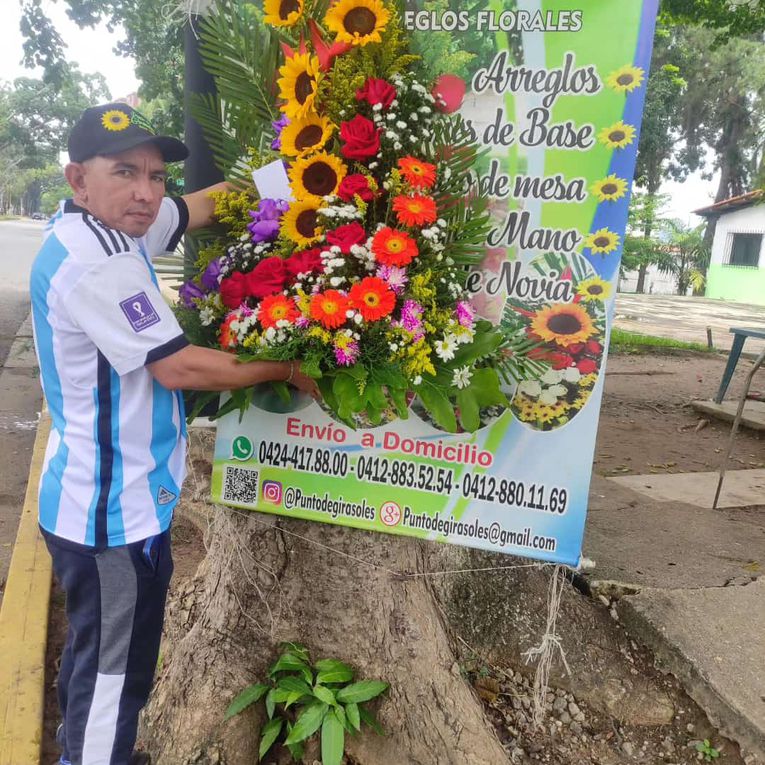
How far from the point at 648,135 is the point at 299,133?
1625cm

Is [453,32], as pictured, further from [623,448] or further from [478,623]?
[623,448]

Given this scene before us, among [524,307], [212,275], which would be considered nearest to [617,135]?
[524,307]

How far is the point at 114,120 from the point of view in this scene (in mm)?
1828

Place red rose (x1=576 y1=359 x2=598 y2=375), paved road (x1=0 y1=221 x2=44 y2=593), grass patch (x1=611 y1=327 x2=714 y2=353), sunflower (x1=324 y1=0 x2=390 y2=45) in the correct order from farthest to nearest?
grass patch (x1=611 y1=327 x2=714 y2=353), paved road (x1=0 y1=221 x2=44 y2=593), red rose (x1=576 y1=359 x2=598 y2=375), sunflower (x1=324 y1=0 x2=390 y2=45)

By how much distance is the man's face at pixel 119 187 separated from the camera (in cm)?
184

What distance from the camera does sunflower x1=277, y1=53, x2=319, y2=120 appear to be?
1.90 m

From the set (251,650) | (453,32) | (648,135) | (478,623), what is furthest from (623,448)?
(648,135)

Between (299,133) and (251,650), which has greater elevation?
(299,133)

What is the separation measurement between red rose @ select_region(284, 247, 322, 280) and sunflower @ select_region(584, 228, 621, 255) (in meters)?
0.74

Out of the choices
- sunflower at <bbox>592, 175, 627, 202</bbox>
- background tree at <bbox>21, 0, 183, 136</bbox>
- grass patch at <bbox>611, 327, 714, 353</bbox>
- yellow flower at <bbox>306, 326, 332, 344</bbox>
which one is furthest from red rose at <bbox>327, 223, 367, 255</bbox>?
grass patch at <bbox>611, 327, 714, 353</bbox>

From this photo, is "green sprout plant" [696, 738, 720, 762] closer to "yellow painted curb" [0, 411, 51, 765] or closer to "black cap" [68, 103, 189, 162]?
"yellow painted curb" [0, 411, 51, 765]

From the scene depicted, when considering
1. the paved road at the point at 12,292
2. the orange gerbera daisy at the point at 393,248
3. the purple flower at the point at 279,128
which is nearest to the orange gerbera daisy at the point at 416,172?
the orange gerbera daisy at the point at 393,248

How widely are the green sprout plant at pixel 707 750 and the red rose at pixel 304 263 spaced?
7.02 feet

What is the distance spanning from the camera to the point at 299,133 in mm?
1952
